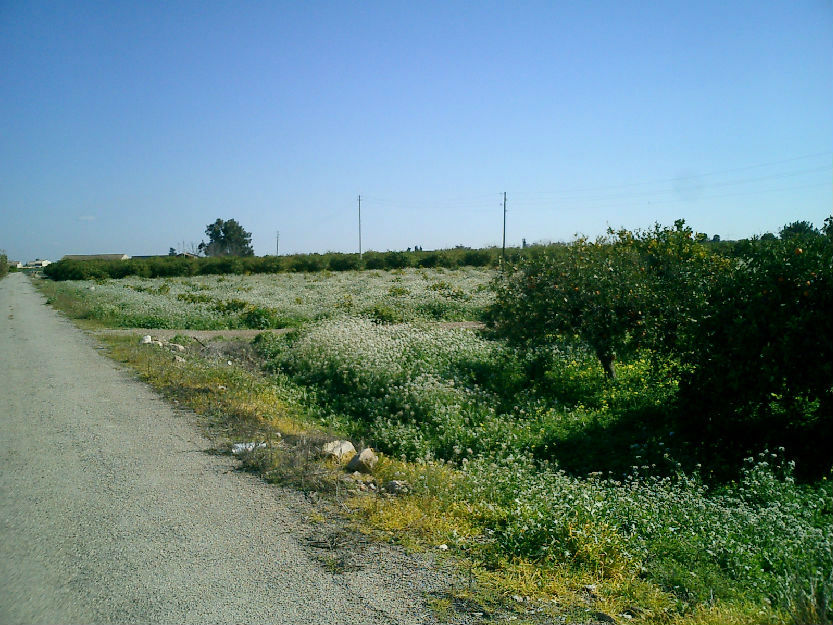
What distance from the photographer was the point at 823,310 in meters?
6.23

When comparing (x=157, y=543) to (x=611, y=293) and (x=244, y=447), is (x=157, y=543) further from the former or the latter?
(x=611, y=293)

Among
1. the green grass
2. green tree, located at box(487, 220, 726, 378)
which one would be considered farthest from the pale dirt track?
green tree, located at box(487, 220, 726, 378)

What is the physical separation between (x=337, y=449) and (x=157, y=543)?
8.15 feet

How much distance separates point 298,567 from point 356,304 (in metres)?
17.9

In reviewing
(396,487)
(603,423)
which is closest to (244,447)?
(396,487)

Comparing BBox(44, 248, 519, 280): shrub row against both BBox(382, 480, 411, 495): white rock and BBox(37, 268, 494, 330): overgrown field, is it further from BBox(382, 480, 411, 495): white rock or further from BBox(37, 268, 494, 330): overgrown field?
BBox(382, 480, 411, 495): white rock

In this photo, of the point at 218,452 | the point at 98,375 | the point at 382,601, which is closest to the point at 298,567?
the point at 382,601

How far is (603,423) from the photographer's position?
26.6ft

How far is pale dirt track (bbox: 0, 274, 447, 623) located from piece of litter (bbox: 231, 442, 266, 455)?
0.55ft

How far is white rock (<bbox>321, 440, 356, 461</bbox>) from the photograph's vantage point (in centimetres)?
662

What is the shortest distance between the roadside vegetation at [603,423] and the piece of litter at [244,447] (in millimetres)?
238

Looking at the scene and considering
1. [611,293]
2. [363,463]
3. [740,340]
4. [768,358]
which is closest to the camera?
[363,463]

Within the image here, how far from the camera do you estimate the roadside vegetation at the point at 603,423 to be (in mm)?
4047

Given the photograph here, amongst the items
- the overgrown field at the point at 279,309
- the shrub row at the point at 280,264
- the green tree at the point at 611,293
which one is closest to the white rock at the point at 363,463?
the green tree at the point at 611,293
